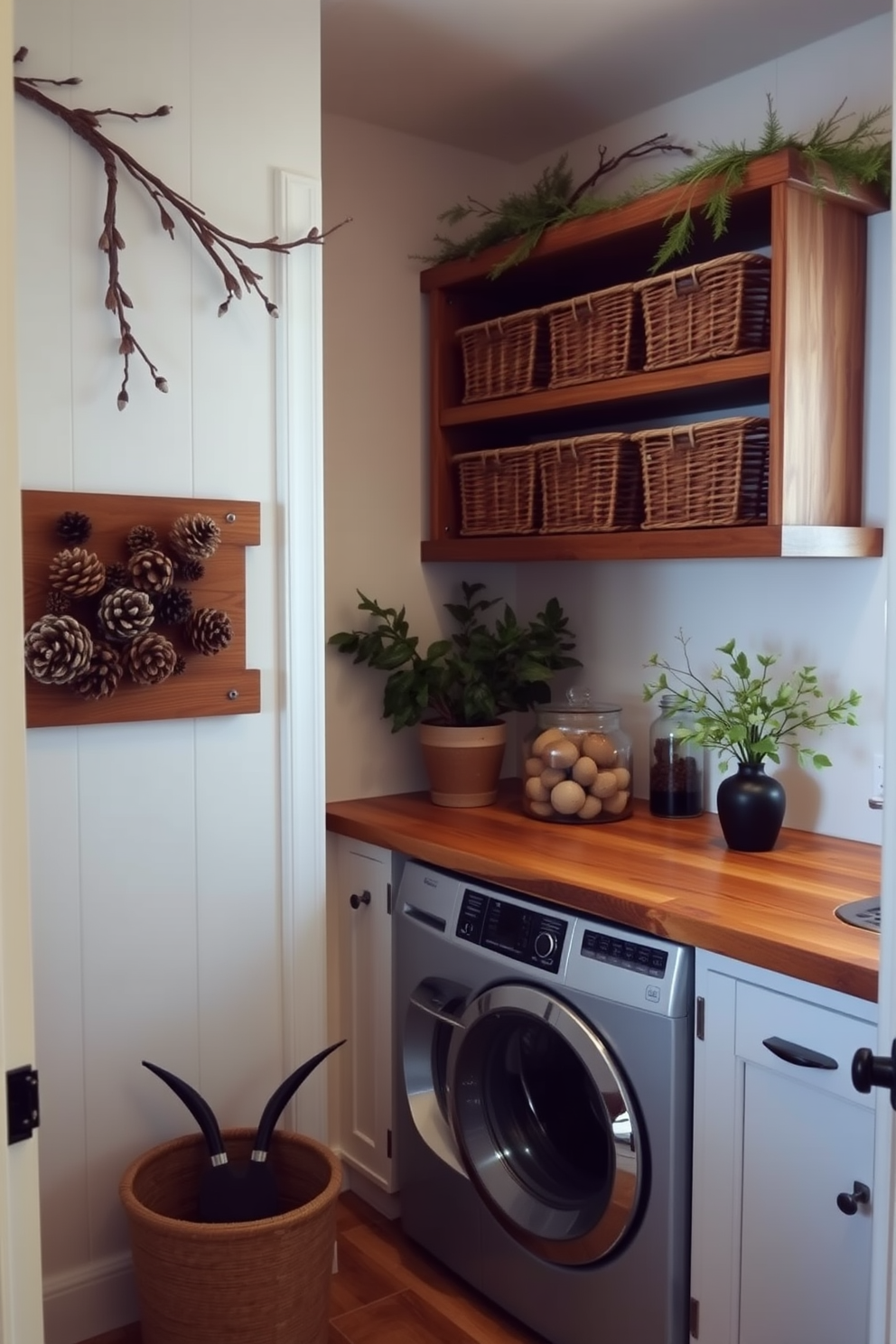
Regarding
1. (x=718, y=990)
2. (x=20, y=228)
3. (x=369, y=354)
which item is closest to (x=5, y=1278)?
(x=718, y=990)

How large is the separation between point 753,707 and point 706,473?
1.50ft

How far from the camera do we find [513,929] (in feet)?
7.08

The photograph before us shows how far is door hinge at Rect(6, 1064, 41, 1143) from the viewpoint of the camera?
41.0 inches

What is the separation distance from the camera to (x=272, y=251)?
7.36ft

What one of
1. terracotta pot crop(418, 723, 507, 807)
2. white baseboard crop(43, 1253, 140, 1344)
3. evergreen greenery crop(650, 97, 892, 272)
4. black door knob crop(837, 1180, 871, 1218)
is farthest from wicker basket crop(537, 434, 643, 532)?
white baseboard crop(43, 1253, 140, 1344)

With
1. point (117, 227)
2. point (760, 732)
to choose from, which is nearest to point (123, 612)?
point (117, 227)

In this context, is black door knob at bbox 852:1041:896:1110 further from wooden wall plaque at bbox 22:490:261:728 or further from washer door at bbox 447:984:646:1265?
wooden wall plaque at bbox 22:490:261:728

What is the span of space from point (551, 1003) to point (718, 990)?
343 millimetres

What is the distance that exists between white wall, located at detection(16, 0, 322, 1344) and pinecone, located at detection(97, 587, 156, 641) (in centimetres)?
22

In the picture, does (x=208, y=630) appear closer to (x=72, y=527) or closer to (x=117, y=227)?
(x=72, y=527)

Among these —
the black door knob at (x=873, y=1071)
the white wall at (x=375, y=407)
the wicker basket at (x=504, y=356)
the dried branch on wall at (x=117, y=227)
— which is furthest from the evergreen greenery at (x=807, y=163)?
the black door knob at (x=873, y=1071)

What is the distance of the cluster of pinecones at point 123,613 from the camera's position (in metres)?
1.95

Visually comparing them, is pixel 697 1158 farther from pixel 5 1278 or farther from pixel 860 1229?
pixel 5 1278

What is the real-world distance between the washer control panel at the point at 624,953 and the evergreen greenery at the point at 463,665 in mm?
819
